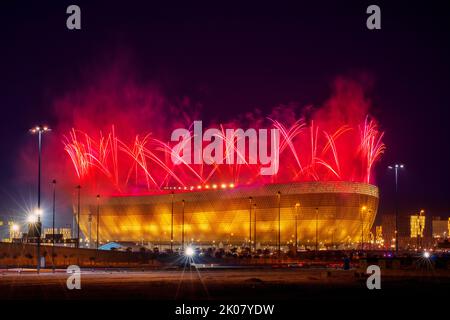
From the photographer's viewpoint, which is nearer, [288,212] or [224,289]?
[224,289]

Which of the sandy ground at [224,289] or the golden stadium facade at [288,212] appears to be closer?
the sandy ground at [224,289]

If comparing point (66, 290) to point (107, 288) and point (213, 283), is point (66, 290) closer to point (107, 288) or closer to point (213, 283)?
point (107, 288)

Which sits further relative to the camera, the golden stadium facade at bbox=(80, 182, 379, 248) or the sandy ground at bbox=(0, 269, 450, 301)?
the golden stadium facade at bbox=(80, 182, 379, 248)

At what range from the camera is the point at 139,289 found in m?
38.9

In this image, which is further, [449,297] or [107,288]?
[107,288]

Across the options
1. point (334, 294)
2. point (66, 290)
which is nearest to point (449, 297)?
point (334, 294)

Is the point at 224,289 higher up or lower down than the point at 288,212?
lower down

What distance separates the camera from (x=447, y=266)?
198 ft

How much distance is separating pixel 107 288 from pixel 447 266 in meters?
31.4

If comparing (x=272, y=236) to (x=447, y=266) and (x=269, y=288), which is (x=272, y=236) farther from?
(x=269, y=288)

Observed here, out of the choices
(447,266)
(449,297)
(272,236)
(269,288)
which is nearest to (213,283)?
(269,288)
